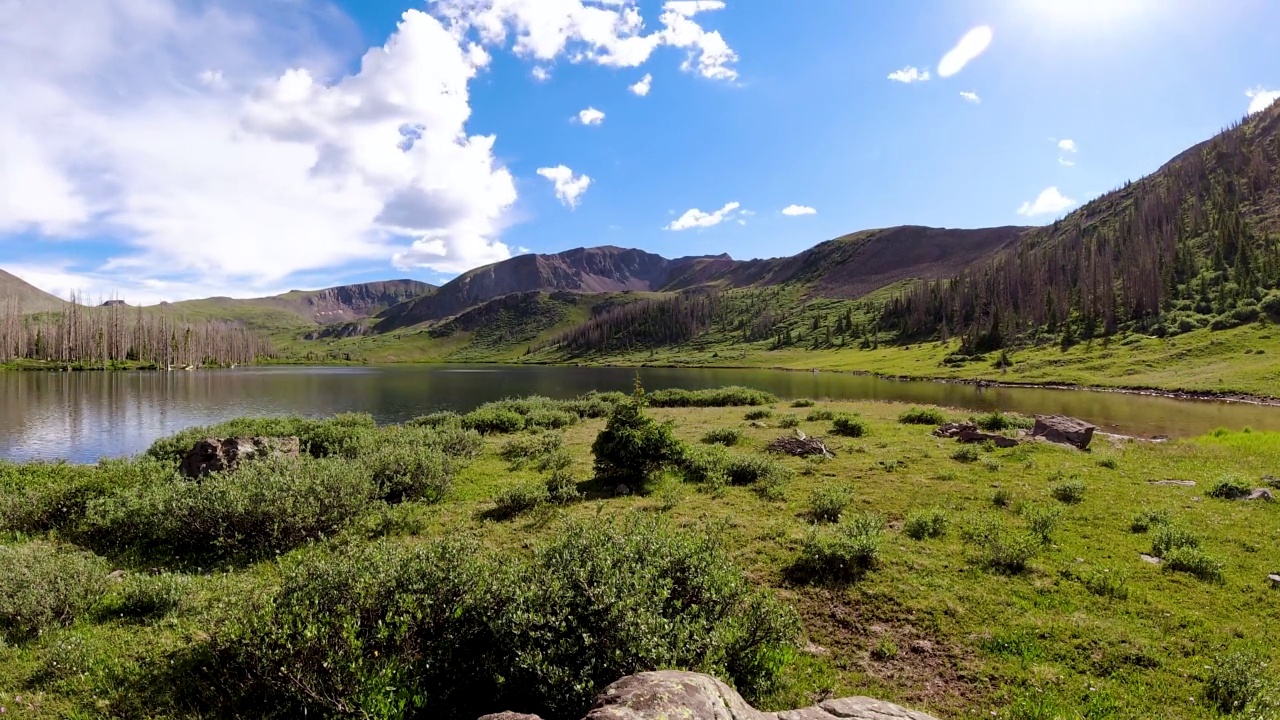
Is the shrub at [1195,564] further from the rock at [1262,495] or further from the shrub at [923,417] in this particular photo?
the shrub at [923,417]

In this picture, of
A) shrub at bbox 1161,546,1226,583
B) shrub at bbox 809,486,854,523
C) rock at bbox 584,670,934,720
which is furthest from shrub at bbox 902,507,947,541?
rock at bbox 584,670,934,720

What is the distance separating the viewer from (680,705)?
15.3ft

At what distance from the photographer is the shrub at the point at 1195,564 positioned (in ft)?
35.9

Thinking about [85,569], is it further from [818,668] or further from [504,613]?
[818,668]

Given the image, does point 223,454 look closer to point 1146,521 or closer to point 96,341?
point 1146,521

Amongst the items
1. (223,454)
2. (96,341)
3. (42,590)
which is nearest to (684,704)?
(42,590)

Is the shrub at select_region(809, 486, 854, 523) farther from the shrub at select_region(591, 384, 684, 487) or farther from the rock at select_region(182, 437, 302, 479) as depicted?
the rock at select_region(182, 437, 302, 479)

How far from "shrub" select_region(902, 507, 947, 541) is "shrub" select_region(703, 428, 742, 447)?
490 inches

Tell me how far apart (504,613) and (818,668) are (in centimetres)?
510

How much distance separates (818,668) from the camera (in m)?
8.34

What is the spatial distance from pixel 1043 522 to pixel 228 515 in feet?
66.5

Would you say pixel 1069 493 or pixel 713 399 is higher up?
pixel 713 399

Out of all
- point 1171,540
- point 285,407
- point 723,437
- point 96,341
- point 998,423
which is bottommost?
point 285,407

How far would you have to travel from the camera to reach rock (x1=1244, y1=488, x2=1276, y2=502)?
51.8ft
